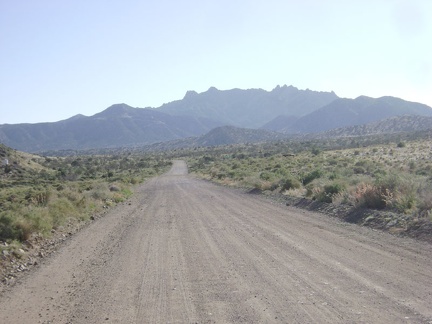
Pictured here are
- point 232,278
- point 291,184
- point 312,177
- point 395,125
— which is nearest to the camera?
point 232,278

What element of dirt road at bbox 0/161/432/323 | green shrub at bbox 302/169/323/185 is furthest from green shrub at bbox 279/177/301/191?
dirt road at bbox 0/161/432/323

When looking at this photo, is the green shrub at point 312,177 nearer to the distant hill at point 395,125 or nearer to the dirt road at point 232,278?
the dirt road at point 232,278

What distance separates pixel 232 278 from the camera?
9.57 metres

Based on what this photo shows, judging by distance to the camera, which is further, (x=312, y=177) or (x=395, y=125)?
(x=395, y=125)

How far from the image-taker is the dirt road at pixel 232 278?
24.6 ft

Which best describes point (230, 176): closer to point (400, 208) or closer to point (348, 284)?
point (400, 208)

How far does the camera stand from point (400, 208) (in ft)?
53.8

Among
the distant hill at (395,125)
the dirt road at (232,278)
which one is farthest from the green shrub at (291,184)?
the distant hill at (395,125)

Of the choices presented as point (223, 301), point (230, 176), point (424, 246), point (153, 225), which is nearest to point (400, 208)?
point (424, 246)

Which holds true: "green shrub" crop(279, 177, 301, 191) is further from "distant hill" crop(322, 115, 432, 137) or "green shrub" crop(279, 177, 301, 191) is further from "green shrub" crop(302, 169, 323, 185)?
"distant hill" crop(322, 115, 432, 137)

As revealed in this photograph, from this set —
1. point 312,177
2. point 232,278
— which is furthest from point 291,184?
point 232,278

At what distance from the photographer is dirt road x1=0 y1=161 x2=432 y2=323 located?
295 inches

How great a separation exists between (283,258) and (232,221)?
7075mm

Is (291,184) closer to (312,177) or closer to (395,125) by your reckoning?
(312,177)
